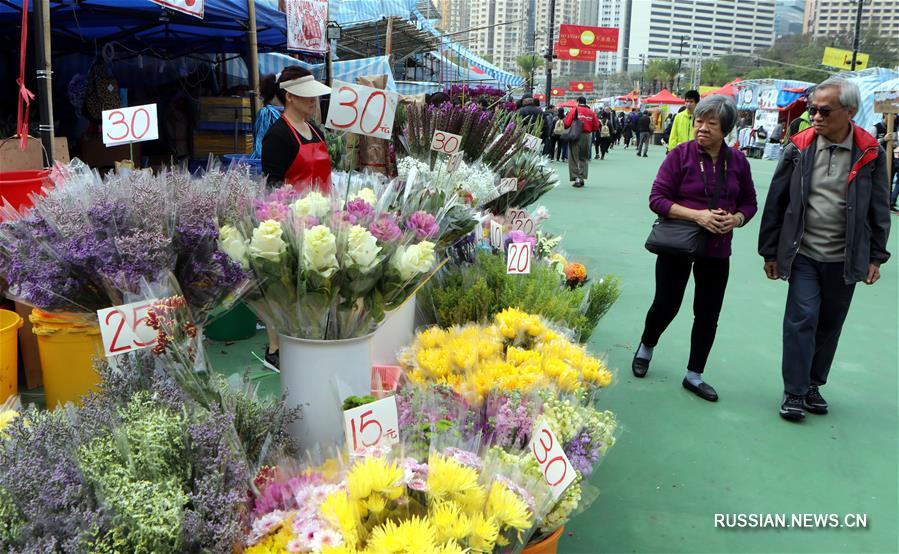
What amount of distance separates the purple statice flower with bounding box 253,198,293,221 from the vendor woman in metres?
1.62

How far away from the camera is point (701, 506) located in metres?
2.65

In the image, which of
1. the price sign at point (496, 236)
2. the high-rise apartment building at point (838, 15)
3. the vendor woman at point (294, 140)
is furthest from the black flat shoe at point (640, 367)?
the high-rise apartment building at point (838, 15)

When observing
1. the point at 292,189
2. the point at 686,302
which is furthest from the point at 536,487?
the point at 686,302

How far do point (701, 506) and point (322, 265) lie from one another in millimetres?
1897

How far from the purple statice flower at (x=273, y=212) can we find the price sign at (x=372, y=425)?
21.6 inches

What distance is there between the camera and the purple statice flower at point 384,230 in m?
1.74

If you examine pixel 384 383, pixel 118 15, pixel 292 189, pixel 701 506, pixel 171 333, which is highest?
pixel 118 15

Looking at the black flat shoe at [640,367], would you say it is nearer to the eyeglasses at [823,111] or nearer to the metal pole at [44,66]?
the eyeglasses at [823,111]

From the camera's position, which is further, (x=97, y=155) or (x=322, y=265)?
(x=97, y=155)

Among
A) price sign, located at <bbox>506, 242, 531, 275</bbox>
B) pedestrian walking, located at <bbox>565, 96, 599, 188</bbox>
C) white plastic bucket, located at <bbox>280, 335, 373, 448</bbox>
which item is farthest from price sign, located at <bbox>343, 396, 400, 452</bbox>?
pedestrian walking, located at <bbox>565, 96, 599, 188</bbox>

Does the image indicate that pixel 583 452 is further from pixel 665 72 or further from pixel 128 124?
pixel 665 72

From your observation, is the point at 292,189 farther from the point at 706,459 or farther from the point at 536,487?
the point at 706,459

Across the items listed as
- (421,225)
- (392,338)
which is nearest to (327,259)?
(421,225)

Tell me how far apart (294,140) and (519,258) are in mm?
1353
